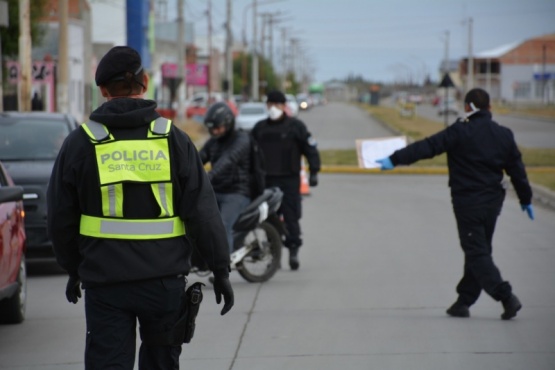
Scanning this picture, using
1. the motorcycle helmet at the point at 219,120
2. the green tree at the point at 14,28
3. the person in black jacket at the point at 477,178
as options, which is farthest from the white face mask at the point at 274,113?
the green tree at the point at 14,28

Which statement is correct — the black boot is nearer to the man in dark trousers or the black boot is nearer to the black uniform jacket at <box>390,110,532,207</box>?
the man in dark trousers

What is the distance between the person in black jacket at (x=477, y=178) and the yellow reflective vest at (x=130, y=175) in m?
4.40

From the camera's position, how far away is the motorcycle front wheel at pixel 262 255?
11.3m

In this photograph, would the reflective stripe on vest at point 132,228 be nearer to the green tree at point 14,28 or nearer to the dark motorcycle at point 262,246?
the dark motorcycle at point 262,246

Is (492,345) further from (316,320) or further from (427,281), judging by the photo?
(427,281)

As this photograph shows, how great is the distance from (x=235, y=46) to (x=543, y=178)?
165 m

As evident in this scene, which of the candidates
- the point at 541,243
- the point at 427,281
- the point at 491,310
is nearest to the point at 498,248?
→ the point at 541,243

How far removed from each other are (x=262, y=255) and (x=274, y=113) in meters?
1.93

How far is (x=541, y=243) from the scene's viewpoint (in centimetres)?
1429

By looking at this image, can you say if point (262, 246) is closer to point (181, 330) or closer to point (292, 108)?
point (181, 330)

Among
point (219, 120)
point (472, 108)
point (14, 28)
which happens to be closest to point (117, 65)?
point (472, 108)

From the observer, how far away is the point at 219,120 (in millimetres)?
10664

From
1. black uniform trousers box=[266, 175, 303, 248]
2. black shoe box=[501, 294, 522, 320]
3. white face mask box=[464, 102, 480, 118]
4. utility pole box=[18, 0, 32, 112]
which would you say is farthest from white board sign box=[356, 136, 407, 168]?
utility pole box=[18, 0, 32, 112]

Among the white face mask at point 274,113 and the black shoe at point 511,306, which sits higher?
the white face mask at point 274,113
